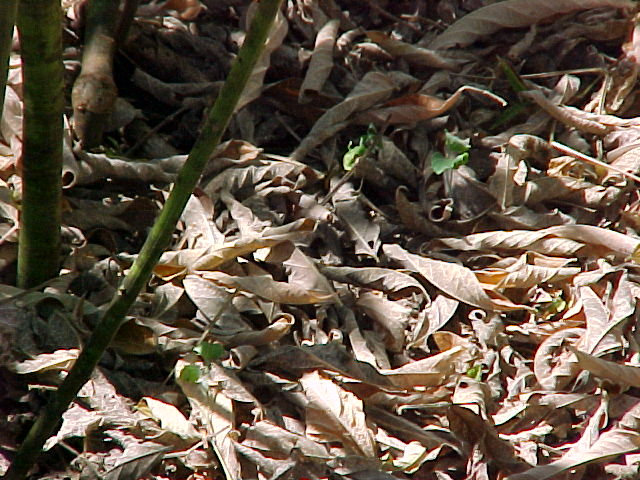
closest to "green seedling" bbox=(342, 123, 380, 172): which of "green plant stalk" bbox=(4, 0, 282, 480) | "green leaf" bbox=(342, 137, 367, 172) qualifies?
"green leaf" bbox=(342, 137, 367, 172)

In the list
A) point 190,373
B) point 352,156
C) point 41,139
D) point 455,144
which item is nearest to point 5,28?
point 41,139

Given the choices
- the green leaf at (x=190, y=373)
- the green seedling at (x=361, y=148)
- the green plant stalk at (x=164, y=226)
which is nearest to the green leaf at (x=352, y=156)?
the green seedling at (x=361, y=148)

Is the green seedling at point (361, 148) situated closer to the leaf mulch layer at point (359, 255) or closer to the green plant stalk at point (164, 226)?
the leaf mulch layer at point (359, 255)

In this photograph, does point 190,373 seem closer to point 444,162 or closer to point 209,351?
point 209,351

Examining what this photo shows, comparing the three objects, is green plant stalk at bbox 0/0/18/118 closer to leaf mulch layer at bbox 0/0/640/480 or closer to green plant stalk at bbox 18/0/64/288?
green plant stalk at bbox 18/0/64/288

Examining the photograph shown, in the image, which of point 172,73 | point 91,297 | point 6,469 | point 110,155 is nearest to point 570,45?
point 172,73

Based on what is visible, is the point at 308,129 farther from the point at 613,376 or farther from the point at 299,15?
the point at 613,376

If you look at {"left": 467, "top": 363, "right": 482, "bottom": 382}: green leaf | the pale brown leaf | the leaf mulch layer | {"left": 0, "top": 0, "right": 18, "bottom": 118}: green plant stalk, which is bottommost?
{"left": 467, "top": 363, "right": 482, "bottom": 382}: green leaf

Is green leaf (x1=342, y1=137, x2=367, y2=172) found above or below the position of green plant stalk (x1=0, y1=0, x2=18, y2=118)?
below
